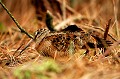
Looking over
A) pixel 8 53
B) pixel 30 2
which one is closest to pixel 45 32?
pixel 8 53

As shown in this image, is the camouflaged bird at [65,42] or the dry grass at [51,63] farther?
the camouflaged bird at [65,42]

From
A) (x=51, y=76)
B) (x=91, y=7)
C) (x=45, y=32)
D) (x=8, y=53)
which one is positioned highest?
(x=91, y=7)

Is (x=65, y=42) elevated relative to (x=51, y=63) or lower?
elevated

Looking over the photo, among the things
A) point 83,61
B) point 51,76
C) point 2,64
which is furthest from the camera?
point 2,64

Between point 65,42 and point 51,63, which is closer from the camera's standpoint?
point 51,63

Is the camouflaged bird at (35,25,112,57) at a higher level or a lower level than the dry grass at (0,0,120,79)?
higher

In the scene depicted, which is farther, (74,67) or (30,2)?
(30,2)

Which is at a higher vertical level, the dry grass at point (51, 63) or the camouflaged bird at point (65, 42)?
the camouflaged bird at point (65, 42)

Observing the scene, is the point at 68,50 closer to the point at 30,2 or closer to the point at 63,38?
the point at 63,38

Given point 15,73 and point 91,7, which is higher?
point 91,7

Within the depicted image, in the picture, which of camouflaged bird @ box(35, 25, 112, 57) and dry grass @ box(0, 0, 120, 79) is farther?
camouflaged bird @ box(35, 25, 112, 57)

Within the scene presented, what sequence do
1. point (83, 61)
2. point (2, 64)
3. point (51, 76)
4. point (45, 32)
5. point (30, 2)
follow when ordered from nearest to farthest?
point (51, 76)
point (83, 61)
point (2, 64)
point (45, 32)
point (30, 2)
